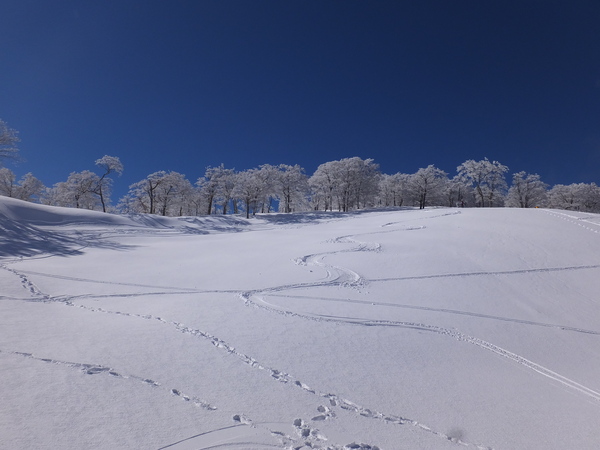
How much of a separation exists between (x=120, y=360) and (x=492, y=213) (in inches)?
1164

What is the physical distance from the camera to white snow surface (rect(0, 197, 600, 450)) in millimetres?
4051

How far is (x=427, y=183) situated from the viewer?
66.5 meters

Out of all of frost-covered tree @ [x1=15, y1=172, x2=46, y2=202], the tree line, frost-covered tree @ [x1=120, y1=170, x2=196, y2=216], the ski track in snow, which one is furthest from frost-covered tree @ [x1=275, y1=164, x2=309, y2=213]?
the ski track in snow

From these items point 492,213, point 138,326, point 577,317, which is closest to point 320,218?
point 492,213

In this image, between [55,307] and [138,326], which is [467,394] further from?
[55,307]

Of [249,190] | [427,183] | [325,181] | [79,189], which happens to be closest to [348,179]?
[325,181]

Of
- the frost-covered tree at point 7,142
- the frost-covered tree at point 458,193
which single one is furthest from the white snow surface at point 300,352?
the frost-covered tree at point 458,193

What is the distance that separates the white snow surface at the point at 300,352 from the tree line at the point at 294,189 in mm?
41101

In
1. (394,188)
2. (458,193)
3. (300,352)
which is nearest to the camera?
(300,352)

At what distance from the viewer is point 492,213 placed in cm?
2645

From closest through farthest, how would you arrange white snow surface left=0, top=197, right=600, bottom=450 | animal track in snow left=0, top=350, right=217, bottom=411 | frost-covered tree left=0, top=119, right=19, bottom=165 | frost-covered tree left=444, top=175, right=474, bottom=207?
white snow surface left=0, top=197, right=600, bottom=450
animal track in snow left=0, top=350, right=217, bottom=411
frost-covered tree left=0, top=119, right=19, bottom=165
frost-covered tree left=444, top=175, right=474, bottom=207

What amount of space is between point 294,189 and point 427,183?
29934 millimetres

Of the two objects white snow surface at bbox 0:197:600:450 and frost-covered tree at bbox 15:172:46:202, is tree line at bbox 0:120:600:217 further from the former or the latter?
white snow surface at bbox 0:197:600:450

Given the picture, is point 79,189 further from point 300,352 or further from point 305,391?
point 305,391
